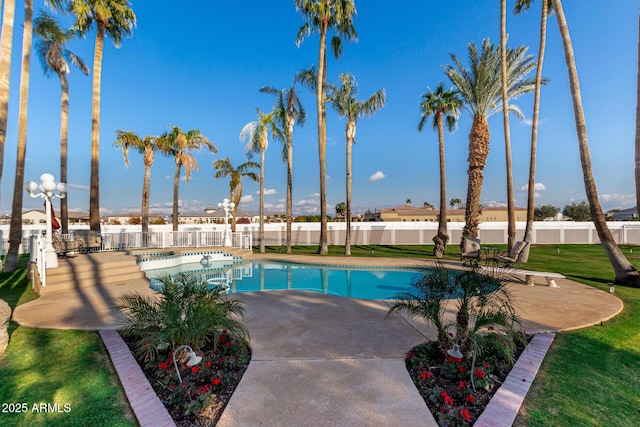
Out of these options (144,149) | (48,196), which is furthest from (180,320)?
(144,149)

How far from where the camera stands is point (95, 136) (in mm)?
12031

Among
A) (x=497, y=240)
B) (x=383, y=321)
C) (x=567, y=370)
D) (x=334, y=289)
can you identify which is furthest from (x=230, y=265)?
(x=497, y=240)

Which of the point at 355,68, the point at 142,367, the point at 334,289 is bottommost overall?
the point at 334,289

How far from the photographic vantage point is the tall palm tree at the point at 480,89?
1355 centimetres

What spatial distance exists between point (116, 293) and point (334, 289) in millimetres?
6118

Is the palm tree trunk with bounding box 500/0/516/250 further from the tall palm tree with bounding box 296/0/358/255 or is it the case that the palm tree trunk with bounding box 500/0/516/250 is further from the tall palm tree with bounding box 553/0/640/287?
the tall palm tree with bounding box 296/0/358/255

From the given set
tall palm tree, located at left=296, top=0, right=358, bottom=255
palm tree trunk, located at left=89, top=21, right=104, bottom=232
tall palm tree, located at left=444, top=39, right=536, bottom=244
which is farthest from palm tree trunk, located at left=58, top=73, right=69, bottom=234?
tall palm tree, located at left=444, top=39, right=536, bottom=244

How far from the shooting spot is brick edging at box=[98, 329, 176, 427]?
2.56m

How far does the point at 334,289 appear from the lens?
955 centimetres

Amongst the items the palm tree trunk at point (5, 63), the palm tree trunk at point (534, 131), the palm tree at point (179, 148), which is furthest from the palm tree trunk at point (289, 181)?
the palm tree trunk at point (5, 63)

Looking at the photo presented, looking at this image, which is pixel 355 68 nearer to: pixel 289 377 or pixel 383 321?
pixel 383 321

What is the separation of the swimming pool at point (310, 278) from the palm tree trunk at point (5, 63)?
16.5 feet

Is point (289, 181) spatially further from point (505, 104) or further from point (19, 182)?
point (505, 104)

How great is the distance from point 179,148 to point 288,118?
8152mm
